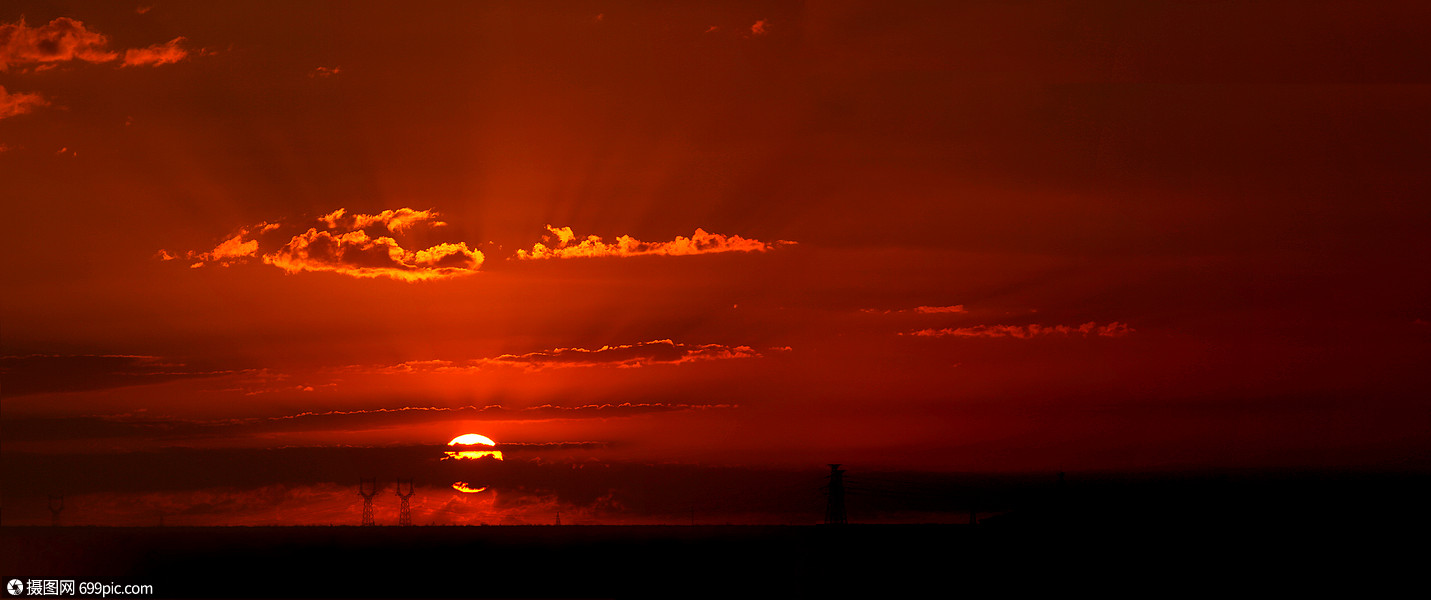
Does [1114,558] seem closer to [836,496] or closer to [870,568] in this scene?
[870,568]

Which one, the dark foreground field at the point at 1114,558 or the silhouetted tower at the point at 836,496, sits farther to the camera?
the silhouetted tower at the point at 836,496

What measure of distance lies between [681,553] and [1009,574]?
74.1 m

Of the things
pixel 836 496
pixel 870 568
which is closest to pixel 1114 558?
pixel 870 568

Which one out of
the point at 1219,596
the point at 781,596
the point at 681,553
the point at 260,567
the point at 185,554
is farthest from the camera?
the point at 185,554

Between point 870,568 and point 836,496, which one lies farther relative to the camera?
point 836,496

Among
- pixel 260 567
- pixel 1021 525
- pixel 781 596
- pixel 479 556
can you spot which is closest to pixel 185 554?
pixel 260 567

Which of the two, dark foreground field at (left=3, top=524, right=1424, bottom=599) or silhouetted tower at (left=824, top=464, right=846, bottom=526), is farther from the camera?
silhouetted tower at (left=824, top=464, right=846, bottom=526)

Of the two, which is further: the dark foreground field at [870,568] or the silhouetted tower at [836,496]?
the silhouetted tower at [836,496]

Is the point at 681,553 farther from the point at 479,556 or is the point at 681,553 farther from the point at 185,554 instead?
the point at 185,554

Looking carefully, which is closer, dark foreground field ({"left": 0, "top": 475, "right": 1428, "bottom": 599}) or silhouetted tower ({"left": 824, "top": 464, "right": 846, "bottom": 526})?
dark foreground field ({"left": 0, "top": 475, "right": 1428, "bottom": 599})

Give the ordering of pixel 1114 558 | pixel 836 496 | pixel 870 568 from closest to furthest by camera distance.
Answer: pixel 1114 558, pixel 870 568, pixel 836 496

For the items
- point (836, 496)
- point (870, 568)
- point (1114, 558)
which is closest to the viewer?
point (1114, 558)

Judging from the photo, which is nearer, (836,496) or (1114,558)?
(1114,558)

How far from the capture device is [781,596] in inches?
2963
